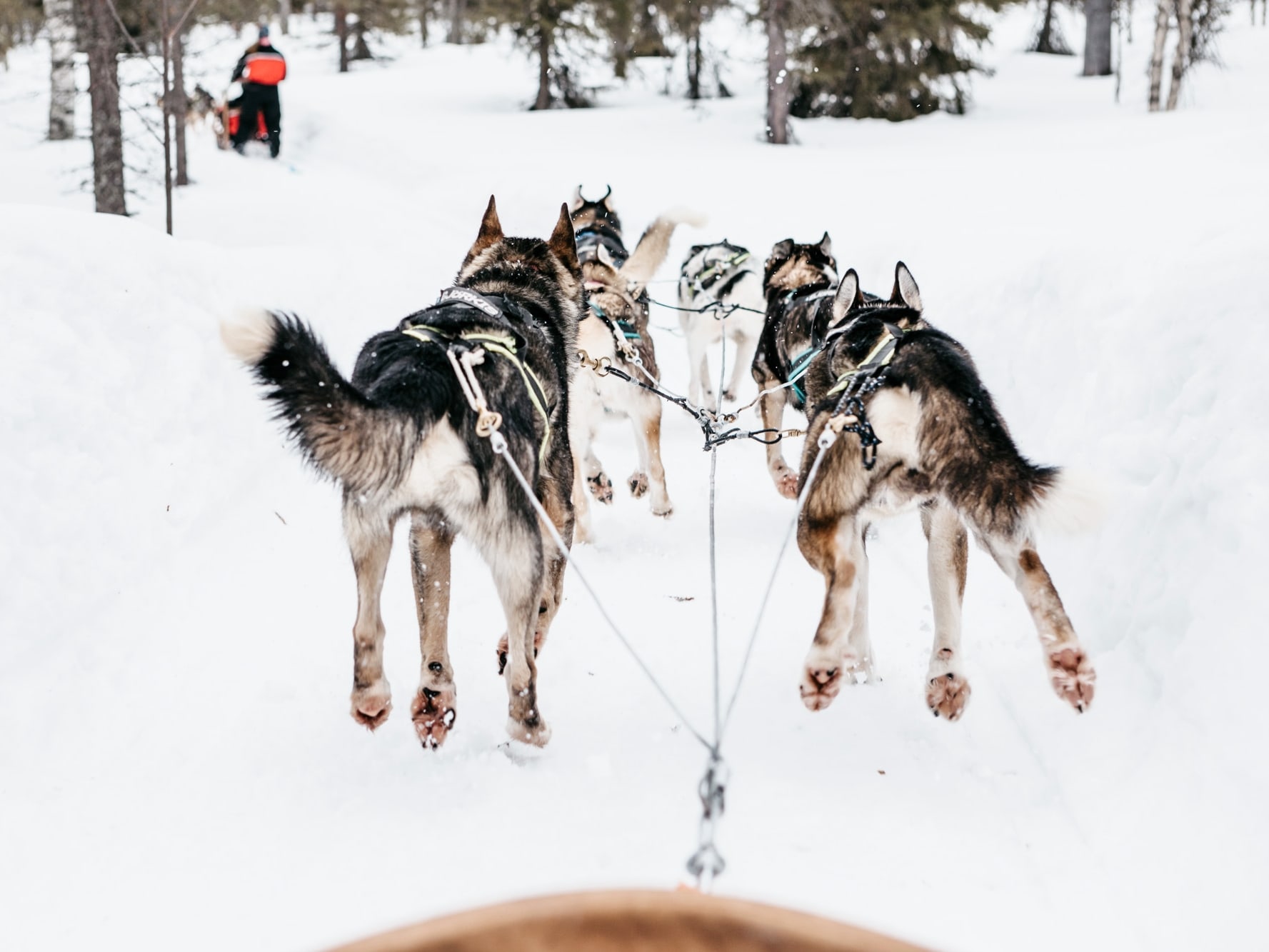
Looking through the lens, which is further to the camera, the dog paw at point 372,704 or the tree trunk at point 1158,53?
the tree trunk at point 1158,53

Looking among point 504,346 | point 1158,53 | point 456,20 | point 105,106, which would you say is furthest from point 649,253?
point 456,20

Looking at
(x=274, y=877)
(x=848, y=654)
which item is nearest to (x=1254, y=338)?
(x=848, y=654)

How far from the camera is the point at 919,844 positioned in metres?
2.67

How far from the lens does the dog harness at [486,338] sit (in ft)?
9.64

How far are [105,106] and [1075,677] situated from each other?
8.47m

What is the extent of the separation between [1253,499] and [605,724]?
2.05m

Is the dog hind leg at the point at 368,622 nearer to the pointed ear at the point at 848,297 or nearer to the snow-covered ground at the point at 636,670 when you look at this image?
the snow-covered ground at the point at 636,670

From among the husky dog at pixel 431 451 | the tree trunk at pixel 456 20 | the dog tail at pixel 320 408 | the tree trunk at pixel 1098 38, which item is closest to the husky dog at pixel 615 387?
the husky dog at pixel 431 451

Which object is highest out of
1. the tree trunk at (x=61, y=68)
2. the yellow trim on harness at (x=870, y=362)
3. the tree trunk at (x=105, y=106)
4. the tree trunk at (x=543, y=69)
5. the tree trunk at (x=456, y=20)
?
the tree trunk at (x=456, y=20)

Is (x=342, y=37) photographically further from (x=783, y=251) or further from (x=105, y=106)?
(x=783, y=251)

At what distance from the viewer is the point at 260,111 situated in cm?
1830

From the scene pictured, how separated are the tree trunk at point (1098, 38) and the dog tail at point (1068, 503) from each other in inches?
945

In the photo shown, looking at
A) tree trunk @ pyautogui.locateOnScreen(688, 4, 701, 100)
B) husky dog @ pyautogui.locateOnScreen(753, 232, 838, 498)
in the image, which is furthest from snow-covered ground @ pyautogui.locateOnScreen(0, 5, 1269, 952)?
tree trunk @ pyautogui.locateOnScreen(688, 4, 701, 100)

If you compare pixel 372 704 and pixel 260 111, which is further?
pixel 260 111
